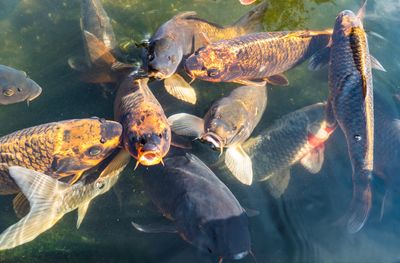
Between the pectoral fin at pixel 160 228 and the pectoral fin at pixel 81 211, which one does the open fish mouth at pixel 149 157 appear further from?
the pectoral fin at pixel 81 211

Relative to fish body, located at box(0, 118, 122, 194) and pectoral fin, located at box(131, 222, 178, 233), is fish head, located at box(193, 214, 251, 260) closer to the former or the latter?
pectoral fin, located at box(131, 222, 178, 233)

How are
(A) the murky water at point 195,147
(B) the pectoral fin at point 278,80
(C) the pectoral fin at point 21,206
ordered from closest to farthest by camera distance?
(C) the pectoral fin at point 21,206, (A) the murky water at point 195,147, (B) the pectoral fin at point 278,80

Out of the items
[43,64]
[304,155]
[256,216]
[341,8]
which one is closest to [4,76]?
[43,64]

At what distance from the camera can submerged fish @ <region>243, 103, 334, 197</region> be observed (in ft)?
13.7

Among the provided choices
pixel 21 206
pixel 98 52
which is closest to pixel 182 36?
pixel 98 52

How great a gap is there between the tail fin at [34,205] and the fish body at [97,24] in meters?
2.30

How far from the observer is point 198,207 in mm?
3072

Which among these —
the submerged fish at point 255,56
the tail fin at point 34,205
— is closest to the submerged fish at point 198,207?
the tail fin at point 34,205

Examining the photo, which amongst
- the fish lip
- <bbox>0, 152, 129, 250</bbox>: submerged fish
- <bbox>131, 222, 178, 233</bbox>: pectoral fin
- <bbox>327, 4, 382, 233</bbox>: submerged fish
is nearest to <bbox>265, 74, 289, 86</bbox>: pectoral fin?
<bbox>327, 4, 382, 233</bbox>: submerged fish

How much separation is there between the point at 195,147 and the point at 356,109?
2032 mm

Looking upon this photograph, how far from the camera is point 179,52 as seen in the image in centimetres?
413

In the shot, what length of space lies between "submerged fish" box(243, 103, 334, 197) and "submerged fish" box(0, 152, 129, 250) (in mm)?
1727

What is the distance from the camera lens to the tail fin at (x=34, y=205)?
2.97 meters

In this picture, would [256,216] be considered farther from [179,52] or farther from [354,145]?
[179,52]
